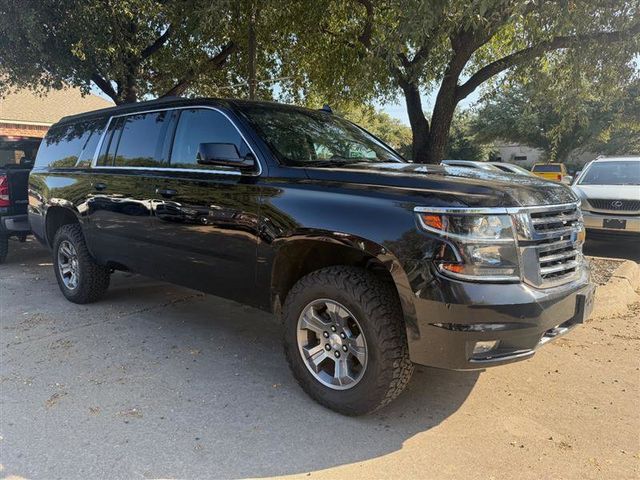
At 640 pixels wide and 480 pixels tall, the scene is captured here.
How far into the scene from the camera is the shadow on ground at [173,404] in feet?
9.25

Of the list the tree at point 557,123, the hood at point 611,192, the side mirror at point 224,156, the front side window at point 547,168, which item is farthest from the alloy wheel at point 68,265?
the front side window at point 547,168

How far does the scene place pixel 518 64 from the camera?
725 centimetres

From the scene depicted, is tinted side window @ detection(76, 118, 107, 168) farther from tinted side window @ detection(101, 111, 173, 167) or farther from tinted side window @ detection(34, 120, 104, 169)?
tinted side window @ detection(101, 111, 173, 167)

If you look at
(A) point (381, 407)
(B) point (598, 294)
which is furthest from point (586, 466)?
(B) point (598, 294)

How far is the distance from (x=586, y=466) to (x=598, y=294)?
9.94ft

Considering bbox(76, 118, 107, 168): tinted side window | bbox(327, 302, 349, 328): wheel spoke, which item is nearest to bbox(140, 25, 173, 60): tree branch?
bbox(76, 118, 107, 168): tinted side window

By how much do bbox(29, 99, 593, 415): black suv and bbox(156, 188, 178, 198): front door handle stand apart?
0.06ft

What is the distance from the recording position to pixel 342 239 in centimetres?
311

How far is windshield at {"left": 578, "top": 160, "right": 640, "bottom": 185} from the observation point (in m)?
9.10

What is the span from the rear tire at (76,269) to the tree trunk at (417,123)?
4.96 m

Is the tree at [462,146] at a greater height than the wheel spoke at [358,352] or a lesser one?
greater

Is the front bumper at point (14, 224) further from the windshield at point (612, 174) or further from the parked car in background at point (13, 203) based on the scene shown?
the windshield at point (612, 174)

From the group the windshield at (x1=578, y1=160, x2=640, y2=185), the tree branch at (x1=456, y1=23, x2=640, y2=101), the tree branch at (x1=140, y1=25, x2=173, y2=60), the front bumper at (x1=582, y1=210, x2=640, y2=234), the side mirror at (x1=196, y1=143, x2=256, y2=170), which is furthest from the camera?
the tree branch at (x1=140, y1=25, x2=173, y2=60)

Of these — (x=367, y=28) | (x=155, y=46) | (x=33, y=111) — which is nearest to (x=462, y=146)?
(x=33, y=111)
